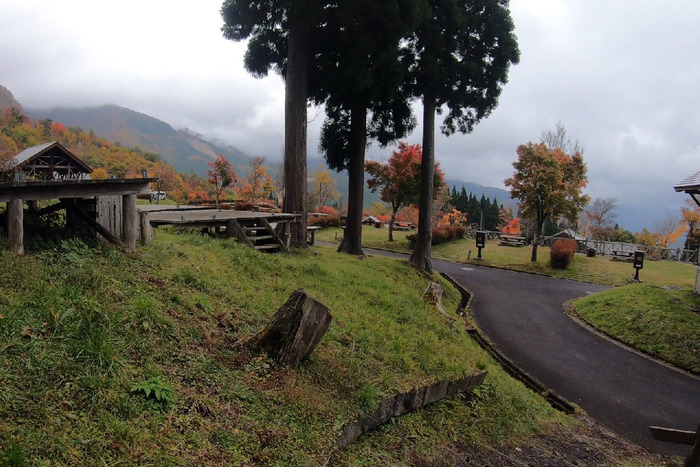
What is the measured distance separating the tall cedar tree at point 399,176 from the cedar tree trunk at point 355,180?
11267 mm

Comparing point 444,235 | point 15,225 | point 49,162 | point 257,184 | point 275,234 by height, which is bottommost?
point 444,235

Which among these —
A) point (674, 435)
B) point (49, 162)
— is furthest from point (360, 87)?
point (49, 162)

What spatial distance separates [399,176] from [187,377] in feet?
80.0

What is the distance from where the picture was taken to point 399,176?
88.6ft

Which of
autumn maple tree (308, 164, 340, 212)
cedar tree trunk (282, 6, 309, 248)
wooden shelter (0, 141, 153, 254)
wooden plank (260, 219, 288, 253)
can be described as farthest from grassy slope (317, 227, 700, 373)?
autumn maple tree (308, 164, 340, 212)

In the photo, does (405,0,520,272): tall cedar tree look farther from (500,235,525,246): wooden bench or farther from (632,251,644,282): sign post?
(500,235,525,246): wooden bench

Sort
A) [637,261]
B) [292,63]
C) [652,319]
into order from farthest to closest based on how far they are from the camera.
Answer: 1. [637,261]
2. [292,63]
3. [652,319]

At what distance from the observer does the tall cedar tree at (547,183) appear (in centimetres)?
2230

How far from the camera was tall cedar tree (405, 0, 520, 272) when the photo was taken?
13.9m

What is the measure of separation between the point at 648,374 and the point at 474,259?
14.5m

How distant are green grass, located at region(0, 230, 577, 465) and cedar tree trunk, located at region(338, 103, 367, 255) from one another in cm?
900

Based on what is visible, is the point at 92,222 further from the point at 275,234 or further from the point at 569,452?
the point at 569,452

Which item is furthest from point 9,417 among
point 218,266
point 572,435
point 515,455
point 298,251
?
point 298,251

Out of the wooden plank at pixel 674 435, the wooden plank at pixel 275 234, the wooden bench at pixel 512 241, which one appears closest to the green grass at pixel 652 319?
the wooden plank at pixel 674 435
